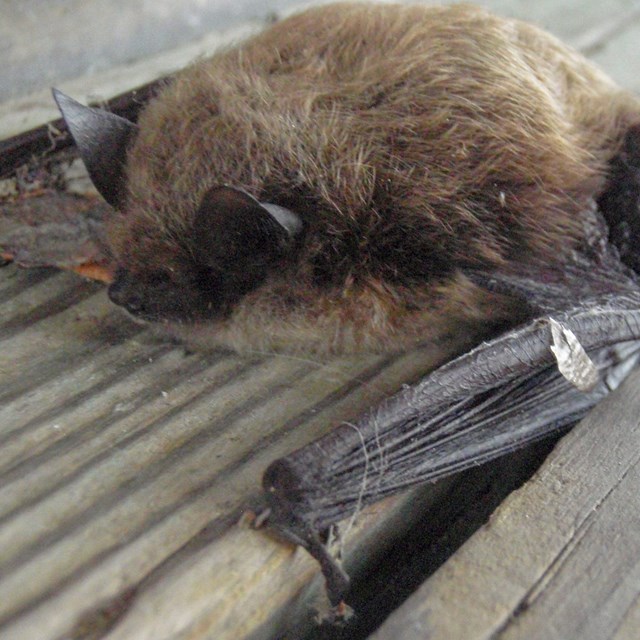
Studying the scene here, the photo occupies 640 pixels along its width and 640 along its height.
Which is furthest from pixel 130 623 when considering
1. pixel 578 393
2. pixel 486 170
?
pixel 486 170

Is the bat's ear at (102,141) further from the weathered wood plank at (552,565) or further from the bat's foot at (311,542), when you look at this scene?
the weathered wood plank at (552,565)

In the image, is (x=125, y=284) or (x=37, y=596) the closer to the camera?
(x=37, y=596)

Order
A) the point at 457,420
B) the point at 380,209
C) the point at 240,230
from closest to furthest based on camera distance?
1. the point at 457,420
2. the point at 240,230
3. the point at 380,209

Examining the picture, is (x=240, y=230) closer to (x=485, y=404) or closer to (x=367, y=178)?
(x=367, y=178)

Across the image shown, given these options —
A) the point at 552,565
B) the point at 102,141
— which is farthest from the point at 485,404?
the point at 102,141

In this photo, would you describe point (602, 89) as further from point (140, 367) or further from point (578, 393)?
point (140, 367)

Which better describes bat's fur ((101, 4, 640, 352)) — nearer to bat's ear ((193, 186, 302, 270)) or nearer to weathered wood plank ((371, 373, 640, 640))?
bat's ear ((193, 186, 302, 270))
